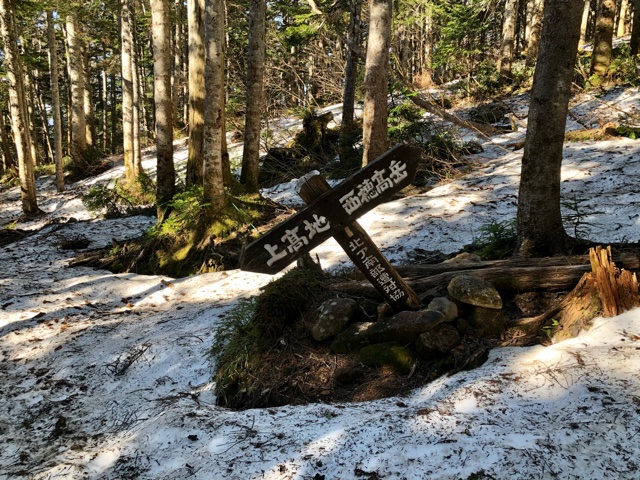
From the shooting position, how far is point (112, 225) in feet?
36.8

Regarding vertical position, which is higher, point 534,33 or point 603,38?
point 534,33

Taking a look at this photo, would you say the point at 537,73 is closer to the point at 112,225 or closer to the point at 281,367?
the point at 281,367

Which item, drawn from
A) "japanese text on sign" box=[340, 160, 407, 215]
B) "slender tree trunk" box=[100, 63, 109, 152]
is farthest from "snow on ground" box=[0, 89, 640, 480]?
"slender tree trunk" box=[100, 63, 109, 152]

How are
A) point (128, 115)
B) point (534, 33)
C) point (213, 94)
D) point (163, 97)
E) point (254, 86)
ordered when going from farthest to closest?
point (534, 33), point (128, 115), point (163, 97), point (254, 86), point (213, 94)

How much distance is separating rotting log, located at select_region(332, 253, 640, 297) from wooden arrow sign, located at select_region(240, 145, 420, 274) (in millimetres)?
1369

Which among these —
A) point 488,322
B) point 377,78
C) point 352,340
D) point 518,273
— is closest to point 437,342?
point 488,322

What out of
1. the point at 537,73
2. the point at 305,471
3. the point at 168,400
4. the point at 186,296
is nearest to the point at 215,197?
the point at 186,296

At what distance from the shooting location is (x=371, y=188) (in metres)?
3.54

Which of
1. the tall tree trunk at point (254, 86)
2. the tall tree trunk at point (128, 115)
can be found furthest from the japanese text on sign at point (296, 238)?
the tall tree trunk at point (128, 115)

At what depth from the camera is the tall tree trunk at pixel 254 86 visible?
8297 millimetres

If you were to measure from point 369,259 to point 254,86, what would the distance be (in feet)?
19.8

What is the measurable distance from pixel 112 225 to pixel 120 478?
969 cm

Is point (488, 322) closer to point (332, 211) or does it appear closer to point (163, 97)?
point (332, 211)

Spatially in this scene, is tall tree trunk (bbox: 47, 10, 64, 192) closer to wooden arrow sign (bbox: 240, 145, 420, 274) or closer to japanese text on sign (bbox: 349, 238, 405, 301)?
wooden arrow sign (bbox: 240, 145, 420, 274)
